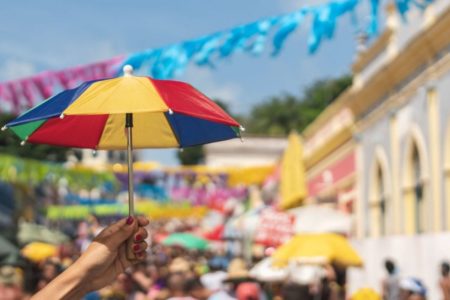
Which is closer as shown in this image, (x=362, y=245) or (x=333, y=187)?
Result: (x=362, y=245)

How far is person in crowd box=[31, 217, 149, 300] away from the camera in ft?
9.16

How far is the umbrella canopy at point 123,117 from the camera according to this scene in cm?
337

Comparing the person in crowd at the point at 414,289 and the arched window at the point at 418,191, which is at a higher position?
the arched window at the point at 418,191

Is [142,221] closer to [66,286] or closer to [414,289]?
[66,286]

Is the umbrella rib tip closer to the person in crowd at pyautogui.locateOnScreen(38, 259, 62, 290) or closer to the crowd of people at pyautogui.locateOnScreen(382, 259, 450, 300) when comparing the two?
the person in crowd at pyautogui.locateOnScreen(38, 259, 62, 290)

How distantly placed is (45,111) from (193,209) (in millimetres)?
63451

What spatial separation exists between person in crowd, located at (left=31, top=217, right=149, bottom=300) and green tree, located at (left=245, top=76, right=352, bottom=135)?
2995 inches

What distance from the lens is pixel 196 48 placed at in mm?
10203

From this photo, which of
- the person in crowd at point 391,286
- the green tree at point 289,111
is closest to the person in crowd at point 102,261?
the person in crowd at point 391,286

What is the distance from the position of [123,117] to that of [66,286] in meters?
1.39

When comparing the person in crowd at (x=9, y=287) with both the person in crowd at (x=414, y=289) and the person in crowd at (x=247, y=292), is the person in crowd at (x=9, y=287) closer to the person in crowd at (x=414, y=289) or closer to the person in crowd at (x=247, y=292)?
the person in crowd at (x=247, y=292)

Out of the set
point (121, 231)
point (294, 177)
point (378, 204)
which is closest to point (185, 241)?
point (378, 204)

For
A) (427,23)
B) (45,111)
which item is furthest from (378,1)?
(427,23)

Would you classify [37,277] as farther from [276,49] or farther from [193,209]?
[193,209]
